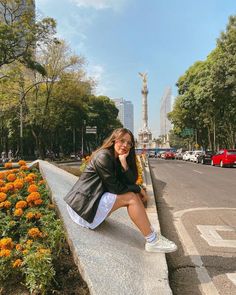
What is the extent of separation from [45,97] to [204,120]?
61.4ft

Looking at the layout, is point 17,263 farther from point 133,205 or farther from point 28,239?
point 133,205

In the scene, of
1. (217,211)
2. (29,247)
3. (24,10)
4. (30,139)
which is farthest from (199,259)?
(30,139)

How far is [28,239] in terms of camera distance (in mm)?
4078

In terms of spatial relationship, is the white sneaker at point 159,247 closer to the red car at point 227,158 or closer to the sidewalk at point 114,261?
the sidewalk at point 114,261

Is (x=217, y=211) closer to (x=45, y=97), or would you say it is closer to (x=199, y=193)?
(x=199, y=193)

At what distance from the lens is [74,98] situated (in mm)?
43594

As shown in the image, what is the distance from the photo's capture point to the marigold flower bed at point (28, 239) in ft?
11.0

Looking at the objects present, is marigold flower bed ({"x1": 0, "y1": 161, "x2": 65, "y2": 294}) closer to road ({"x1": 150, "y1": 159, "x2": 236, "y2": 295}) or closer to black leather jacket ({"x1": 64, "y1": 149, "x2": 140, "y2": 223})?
black leather jacket ({"x1": 64, "y1": 149, "x2": 140, "y2": 223})

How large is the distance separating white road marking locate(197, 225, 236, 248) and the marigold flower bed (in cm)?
251

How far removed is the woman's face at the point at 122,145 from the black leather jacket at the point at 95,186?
0.52 feet

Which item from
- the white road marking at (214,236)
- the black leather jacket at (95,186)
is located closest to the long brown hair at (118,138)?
the black leather jacket at (95,186)

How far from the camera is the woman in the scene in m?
4.55

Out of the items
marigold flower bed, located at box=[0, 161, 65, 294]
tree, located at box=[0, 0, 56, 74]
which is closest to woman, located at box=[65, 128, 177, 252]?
marigold flower bed, located at box=[0, 161, 65, 294]

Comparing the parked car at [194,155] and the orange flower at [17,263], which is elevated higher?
the orange flower at [17,263]
